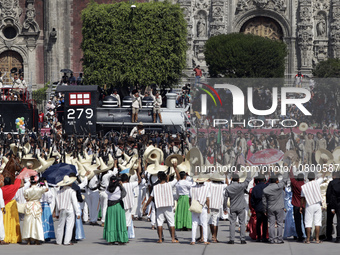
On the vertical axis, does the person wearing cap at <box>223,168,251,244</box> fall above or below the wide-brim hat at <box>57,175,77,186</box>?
below

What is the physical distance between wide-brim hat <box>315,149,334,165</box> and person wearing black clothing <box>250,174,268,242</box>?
1258mm

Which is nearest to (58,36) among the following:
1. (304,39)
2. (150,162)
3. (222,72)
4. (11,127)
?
(222,72)

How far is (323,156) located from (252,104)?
6.36 feet

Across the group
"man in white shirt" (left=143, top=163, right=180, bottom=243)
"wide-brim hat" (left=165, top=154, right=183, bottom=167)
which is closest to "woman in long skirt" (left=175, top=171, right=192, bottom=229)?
"wide-brim hat" (left=165, top=154, right=183, bottom=167)

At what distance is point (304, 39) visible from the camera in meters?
64.5

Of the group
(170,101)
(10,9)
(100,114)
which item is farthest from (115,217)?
(10,9)

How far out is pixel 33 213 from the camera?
1916 cm

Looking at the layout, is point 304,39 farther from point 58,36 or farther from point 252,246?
point 252,246

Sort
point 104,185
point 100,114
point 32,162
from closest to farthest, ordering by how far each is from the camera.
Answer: point 32,162, point 104,185, point 100,114

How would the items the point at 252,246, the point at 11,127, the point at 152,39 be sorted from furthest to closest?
the point at 152,39 < the point at 11,127 < the point at 252,246

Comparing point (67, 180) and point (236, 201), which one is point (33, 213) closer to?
point (67, 180)

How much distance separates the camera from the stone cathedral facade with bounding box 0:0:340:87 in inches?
2429

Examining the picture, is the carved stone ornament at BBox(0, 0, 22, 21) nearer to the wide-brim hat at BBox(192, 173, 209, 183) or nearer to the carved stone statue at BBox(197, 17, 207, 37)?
the carved stone statue at BBox(197, 17, 207, 37)

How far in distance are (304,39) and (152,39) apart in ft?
56.2
